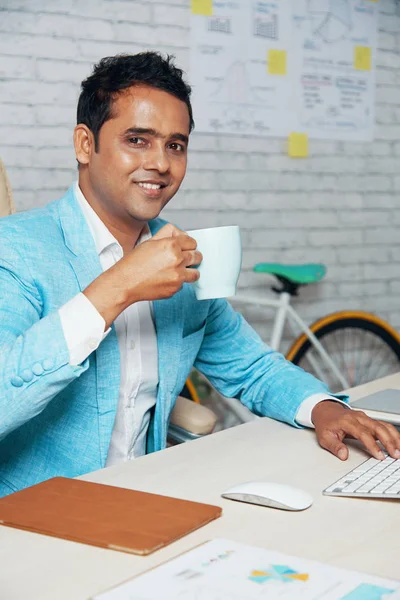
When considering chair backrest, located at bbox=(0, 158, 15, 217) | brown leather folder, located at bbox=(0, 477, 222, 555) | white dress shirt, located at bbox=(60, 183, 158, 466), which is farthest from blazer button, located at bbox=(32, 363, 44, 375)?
chair backrest, located at bbox=(0, 158, 15, 217)

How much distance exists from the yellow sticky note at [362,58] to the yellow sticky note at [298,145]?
0.43 m

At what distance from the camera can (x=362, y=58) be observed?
3.40 m

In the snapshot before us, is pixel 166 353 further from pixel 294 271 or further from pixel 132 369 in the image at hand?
pixel 294 271

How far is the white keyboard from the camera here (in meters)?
0.99

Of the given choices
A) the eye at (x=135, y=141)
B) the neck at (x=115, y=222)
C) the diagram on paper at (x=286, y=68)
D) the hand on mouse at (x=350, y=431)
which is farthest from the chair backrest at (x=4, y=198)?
the diagram on paper at (x=286, y=68)

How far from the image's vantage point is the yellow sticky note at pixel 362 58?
3.38 meters

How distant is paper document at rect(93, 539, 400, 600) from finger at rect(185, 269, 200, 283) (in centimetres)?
47

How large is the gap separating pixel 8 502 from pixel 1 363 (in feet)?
0.73

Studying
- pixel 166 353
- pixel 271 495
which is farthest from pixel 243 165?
pixel 271 495

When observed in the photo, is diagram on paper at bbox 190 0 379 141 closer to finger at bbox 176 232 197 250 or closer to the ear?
the ear

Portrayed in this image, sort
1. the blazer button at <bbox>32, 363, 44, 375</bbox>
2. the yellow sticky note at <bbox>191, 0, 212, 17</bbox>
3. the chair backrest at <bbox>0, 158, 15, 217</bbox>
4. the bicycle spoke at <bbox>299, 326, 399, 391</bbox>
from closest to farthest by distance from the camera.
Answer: the blazer button at <bbox>32, 363, 44, 375</bbox>, the chair backrest at <bbox>0, 158, 15, 217</bbox>, the yellow sticky note at <bbox>191, 0, 212, 17</bbox>, the bicycle spoke at <bbox>299, 326, 399, 391</bbox>

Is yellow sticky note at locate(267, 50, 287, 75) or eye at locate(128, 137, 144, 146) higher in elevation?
yellow sticky note at locate(267, 50, 287, 75)

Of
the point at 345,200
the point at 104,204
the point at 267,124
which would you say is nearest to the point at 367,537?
the point at 104,204

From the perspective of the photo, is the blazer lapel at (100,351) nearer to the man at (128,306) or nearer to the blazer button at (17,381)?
the man at (128,306)
